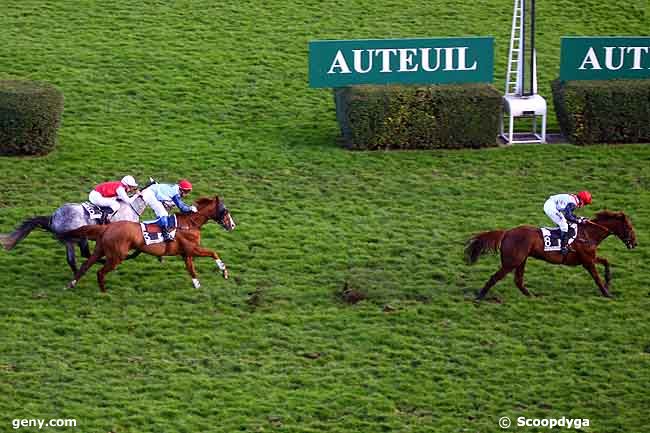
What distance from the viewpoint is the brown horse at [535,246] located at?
46.4 feet

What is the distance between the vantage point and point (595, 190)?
1758 centimetres

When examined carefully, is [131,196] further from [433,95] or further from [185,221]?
[433,95]

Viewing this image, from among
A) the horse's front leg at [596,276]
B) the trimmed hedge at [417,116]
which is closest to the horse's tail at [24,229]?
the trimmed hedge at [417,116]

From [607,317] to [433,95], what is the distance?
17.8 feet

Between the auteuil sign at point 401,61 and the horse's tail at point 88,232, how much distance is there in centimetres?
541

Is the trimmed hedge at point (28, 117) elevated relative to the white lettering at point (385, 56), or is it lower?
lower

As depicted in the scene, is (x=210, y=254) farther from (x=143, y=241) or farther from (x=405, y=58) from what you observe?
(x=405, y=58)

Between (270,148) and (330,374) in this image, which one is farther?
(270,148)

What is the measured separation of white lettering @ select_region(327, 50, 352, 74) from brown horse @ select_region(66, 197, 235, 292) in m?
4.70

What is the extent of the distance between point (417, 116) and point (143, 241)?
229 inches

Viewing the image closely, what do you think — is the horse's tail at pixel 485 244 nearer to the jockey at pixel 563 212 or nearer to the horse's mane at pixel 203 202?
the jockey at pixel 563 212

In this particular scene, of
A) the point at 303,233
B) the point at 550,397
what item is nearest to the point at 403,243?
the point at 303,233

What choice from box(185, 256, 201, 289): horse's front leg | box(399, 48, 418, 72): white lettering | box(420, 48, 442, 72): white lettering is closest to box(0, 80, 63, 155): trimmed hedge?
box(185, 256, 201, 289): horse's front leg

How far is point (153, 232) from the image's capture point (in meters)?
14.1
